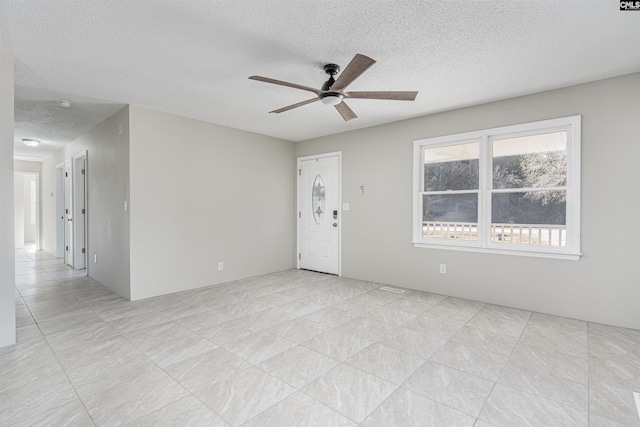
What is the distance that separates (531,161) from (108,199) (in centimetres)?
572

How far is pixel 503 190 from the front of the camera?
3824mm

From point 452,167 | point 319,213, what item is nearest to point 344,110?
point 452,167

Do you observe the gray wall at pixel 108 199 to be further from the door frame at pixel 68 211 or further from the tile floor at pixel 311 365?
the tile floor at pixel 311 365

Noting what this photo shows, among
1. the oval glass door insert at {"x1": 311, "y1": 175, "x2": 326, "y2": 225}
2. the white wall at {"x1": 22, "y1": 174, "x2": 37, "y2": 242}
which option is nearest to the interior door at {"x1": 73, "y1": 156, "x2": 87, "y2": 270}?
the oval glass door insert at {"x1": 311, "y1": 175, "x2": 326, "y2": 225}

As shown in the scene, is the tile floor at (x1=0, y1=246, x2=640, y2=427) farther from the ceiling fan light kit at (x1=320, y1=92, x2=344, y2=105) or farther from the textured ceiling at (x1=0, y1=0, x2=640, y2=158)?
the textured ceiling at (x1=0, y1=0, x2=640, y2=158)

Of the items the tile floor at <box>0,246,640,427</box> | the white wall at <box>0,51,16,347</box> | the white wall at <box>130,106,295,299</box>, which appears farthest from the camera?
Answer: the white wall at <box>130,106,295,299</box>

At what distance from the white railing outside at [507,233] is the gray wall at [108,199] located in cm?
419

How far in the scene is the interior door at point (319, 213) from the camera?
554cm

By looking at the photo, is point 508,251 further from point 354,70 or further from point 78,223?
point 78,223

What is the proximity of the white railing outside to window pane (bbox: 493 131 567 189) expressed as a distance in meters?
0.50

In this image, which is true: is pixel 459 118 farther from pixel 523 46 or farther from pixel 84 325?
pixel 84 325

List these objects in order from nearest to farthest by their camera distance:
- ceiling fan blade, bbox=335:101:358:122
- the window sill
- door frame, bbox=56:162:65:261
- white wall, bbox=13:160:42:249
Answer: ceiling fan blade, bbox=335:101:358:122
the window sill
door frame, bbox=56:162:65:261
white wall, bbox=13:160:42:249

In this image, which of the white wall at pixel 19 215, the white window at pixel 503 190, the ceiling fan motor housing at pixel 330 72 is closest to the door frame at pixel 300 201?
the white window at pixel 503 190

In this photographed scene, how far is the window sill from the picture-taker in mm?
3383
